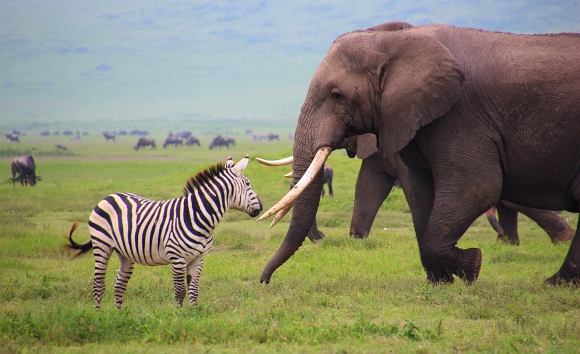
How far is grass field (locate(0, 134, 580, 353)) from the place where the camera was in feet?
22.1

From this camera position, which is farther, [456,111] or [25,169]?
[25,169]

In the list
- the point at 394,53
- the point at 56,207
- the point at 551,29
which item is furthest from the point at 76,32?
the point at 394,53

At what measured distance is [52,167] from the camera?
1507 inches

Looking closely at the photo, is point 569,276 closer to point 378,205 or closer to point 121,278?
point 378,205

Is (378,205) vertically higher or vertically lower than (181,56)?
lower

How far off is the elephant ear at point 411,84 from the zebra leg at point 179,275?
98.4 inches

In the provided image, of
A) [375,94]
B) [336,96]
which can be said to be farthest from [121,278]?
[375,94]

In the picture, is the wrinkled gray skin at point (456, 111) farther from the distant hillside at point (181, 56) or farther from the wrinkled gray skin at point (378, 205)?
the distant hillside at point (181, 56)

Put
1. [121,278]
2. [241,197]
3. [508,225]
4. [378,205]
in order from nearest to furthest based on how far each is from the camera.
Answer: [241,197] → [121,278] → [378,205] → [508,225]

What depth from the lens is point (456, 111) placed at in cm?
853

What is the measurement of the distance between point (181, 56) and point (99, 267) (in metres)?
169

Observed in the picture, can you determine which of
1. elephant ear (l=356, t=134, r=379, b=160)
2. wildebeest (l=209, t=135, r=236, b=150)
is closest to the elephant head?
elephant ear (l=356, t=134, r=379, b=160)

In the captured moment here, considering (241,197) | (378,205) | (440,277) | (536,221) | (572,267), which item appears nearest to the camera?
(241,197)

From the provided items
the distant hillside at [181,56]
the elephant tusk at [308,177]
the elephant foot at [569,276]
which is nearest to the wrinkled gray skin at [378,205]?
the elephant foot at [569,276]
